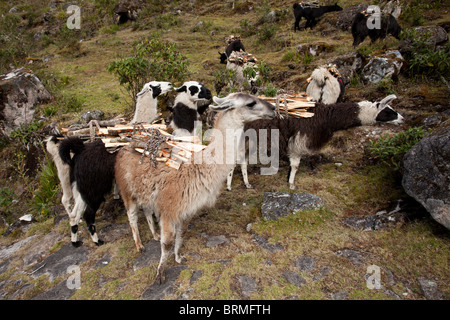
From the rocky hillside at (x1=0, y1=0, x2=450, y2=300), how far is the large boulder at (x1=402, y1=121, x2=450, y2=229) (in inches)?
0.6

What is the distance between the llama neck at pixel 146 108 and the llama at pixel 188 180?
1.83 meters

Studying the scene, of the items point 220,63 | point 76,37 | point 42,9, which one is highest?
point 42,9

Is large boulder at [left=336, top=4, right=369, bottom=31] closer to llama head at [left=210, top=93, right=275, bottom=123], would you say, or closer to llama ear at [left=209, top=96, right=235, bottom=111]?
llama head at [left=210, top=93, right=275, bottom=123]

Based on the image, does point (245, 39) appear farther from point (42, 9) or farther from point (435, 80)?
point (42, 9)

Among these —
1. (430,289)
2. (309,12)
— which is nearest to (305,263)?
(430,289)

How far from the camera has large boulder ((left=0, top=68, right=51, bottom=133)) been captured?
7930 millimetres

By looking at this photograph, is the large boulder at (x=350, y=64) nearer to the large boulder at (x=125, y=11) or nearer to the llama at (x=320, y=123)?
the llama at (x=320, y=123)

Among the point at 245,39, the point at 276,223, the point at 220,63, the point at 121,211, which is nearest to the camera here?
the point at 276,223

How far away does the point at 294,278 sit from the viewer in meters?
2.94

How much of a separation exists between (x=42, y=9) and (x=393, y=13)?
28.2 metres

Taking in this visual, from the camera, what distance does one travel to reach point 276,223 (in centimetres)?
386

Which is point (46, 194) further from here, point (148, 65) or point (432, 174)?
point (432, 174)

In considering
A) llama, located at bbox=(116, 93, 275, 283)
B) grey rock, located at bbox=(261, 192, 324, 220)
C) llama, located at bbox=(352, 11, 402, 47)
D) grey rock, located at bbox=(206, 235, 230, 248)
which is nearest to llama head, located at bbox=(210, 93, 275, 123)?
llama, located at bbox=(116, 93, 275, 283)
